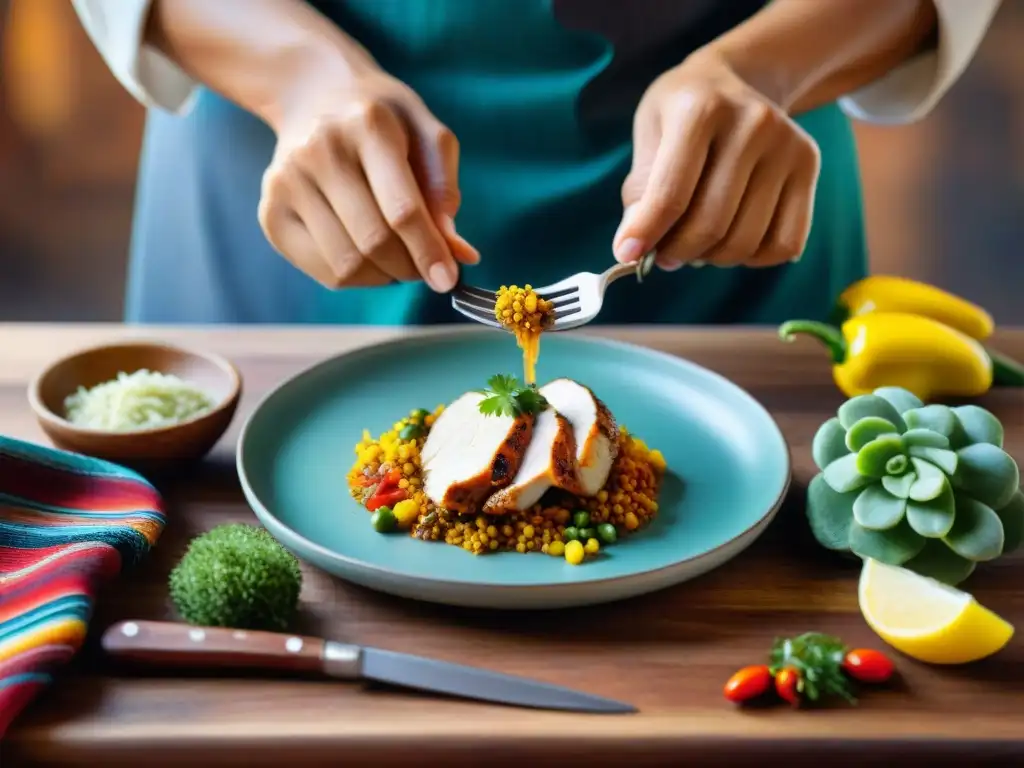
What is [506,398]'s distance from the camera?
1.71m

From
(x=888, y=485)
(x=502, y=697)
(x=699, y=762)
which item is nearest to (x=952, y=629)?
(x=888, y=485)

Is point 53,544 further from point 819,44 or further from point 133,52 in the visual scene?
point 819,44

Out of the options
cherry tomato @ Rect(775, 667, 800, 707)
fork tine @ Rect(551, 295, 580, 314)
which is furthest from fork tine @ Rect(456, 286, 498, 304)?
cherry tomato @ Rect(775, 667, 800, 707)

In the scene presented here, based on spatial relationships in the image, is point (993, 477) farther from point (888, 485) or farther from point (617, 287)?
point (617, 287)

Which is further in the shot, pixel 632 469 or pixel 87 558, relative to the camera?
pixel 632 469

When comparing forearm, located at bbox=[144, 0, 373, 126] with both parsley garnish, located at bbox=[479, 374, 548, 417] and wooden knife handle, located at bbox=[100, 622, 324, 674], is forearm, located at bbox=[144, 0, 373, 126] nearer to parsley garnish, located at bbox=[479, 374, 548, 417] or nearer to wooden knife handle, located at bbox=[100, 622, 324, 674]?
parsley garnish, located at bbox=[479, 374, 548, 417]

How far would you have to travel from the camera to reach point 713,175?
1858mm

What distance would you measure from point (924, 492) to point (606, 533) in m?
0.42

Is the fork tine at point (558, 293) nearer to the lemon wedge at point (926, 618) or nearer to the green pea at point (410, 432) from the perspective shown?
the green pea at point (410, 432)

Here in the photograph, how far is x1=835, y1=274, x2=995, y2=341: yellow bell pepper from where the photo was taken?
7.29ft

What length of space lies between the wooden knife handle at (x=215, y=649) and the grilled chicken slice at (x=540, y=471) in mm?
376

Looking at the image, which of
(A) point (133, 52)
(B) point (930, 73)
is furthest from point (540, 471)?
(B) point (930, 73)

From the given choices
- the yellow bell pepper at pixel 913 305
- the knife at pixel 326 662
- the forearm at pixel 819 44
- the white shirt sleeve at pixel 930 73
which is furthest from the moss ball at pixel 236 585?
the white shirt sleeve at pixel 930 73

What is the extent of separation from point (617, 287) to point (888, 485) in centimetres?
112
